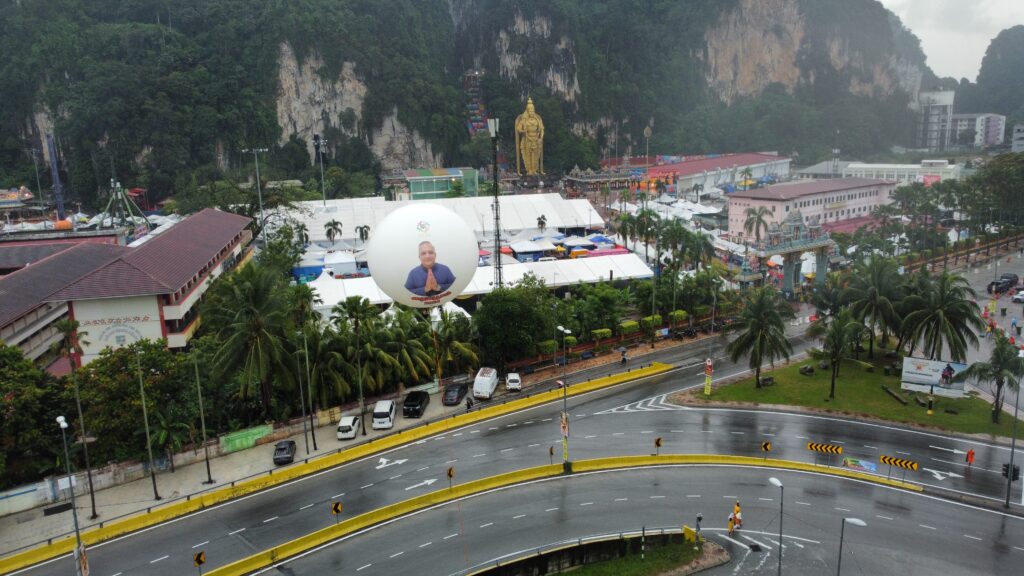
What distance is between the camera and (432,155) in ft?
472

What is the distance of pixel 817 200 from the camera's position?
8956 centimetres

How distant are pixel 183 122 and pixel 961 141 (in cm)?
17702

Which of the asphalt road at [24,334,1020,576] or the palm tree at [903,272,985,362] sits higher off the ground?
the palm tree at [903,272,985,362]

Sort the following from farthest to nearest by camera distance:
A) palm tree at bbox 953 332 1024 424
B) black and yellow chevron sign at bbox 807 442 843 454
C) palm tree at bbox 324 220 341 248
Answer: palm tree at bbox 324 220 341 248 → palm tree at bbox 953 332 1024 424 → black and yellow chevron sign at bbox 807 442 843 454

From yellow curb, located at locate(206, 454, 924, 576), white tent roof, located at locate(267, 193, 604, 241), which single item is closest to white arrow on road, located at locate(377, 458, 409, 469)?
yellow curb, located at locate(206, 454, 924, 576)

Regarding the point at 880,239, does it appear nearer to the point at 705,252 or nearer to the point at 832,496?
the point at 705,252

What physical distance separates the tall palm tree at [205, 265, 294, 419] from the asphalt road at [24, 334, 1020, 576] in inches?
161

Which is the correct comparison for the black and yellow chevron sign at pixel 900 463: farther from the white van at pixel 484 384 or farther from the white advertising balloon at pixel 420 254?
the white advertising balloon at pixel 420 254

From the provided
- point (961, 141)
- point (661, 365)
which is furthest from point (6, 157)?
point (961, 141)

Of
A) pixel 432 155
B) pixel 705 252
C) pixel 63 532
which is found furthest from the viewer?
pixel 432 155

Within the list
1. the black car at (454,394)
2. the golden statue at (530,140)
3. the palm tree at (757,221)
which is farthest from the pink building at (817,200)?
the golden statue at (530,140)

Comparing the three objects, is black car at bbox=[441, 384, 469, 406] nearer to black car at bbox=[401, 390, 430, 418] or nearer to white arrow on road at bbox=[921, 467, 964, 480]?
black car at bbox=[401, 390, 430, 418]

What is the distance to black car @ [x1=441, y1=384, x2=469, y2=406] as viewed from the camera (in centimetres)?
3859

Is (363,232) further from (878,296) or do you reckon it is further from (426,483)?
(878,296)
